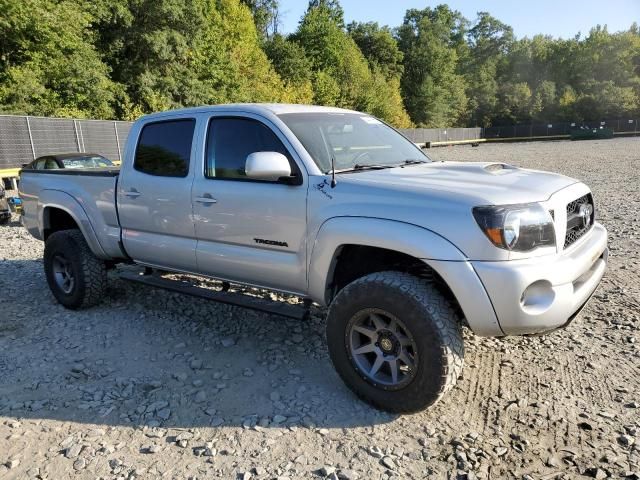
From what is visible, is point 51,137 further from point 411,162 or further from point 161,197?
point 411,162

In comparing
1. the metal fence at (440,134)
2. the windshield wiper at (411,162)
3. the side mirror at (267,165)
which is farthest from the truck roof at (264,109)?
the metal fence at (440,134)

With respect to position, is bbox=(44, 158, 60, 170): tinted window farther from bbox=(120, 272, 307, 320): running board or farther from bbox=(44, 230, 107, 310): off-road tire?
bbox=(120, 272, 307, 320): running board

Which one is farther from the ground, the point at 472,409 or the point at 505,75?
the point at 505,75

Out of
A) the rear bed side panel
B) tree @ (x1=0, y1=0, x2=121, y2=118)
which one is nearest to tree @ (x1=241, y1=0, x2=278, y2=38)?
tree @ (x1=0, y1=0, x2=121, y2=118)

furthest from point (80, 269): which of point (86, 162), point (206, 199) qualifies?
point (86, 162)

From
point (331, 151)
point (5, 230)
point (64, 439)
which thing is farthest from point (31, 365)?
point (5, 230)

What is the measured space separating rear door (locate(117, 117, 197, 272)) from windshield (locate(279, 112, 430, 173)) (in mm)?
1042

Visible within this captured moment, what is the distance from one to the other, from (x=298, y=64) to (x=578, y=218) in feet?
172

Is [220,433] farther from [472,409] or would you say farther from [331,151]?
[331,151]

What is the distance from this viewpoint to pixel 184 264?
4.42 m

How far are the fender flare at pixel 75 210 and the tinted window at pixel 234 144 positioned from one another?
5.82 feet

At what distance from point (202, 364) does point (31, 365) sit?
140 centimetres

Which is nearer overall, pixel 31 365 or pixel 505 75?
pixel 31 365

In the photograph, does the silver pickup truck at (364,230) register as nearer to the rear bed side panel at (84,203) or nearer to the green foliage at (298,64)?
the rear bed side panel at (84,203)
